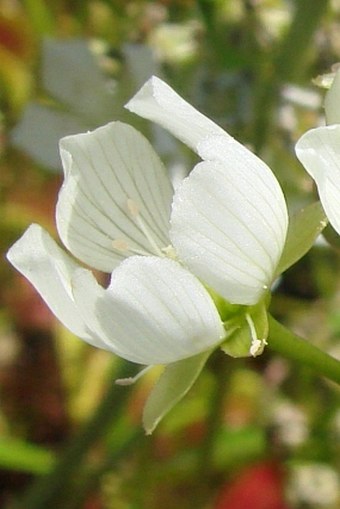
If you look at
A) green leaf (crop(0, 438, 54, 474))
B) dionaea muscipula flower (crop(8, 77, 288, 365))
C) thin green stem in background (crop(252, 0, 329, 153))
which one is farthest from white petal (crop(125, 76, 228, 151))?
A: green leaf (crop(0, 438, 54, 474))

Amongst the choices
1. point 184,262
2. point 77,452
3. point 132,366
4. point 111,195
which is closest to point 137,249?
point 111,195

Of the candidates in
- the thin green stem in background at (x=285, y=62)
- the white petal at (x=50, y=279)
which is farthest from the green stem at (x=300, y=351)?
the thin green stem in background at (x=285, y=62)

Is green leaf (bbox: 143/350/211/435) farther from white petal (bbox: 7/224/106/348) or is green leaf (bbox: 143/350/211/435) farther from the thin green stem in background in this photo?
the thin green stem in background

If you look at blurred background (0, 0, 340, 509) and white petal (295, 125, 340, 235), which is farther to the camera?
blurred background (0, 0, 340, 509)

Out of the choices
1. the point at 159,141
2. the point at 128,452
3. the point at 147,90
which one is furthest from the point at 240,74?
the point at 147,90

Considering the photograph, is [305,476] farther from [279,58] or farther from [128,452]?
[279,58]

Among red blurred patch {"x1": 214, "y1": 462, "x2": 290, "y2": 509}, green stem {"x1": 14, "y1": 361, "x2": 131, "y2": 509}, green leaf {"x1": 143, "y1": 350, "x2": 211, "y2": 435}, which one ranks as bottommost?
red blurred patch {"x1": 214, "y1": 462, "x2": 290, "y2": 509}

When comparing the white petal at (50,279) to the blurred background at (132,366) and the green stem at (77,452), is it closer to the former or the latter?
the blurred background at (132,366)
